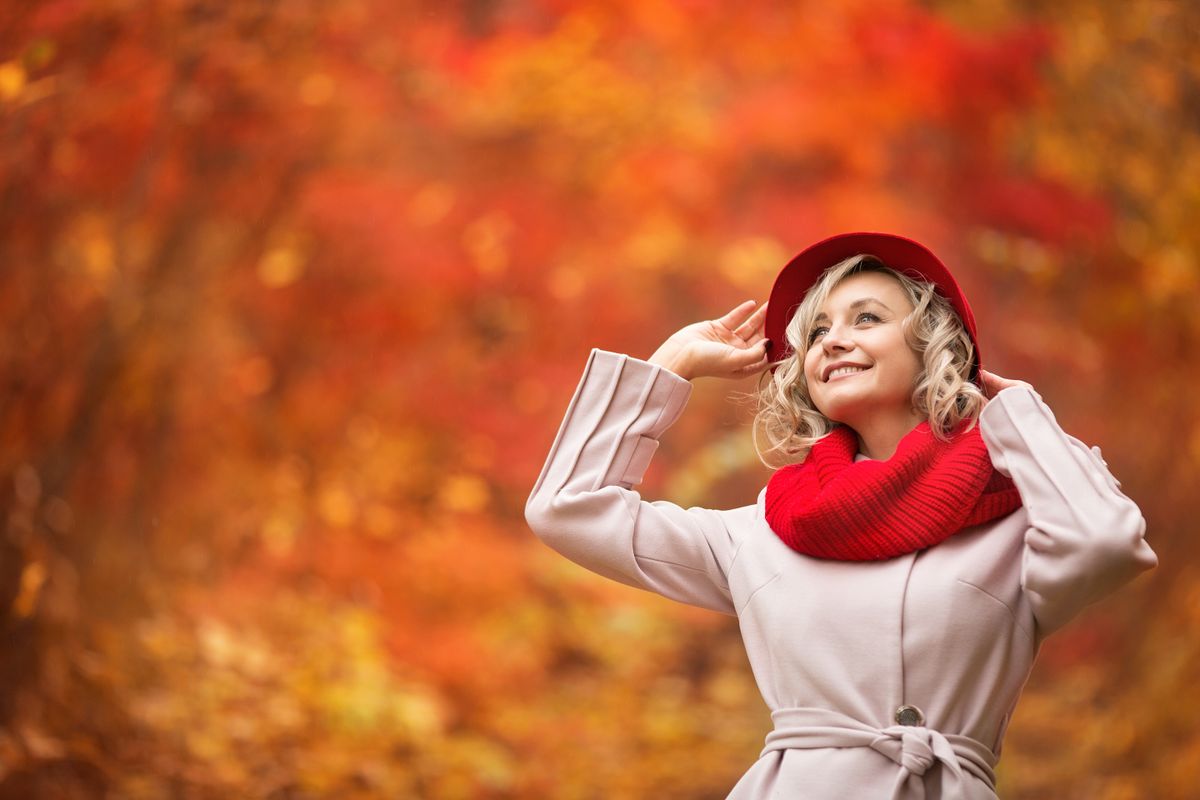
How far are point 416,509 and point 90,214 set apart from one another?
1.51 metres

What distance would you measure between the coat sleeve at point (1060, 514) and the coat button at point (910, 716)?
169mm

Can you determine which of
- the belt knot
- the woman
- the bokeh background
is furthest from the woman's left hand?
the bokeh background

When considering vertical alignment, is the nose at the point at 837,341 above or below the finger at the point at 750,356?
above

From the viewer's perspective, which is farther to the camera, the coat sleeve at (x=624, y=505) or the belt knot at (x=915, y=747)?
the coat sleeve at (x=624, y=505)

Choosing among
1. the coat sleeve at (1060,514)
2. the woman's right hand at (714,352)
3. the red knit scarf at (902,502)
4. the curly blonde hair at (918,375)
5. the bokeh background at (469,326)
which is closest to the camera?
the coat sleeve at (1060,514)

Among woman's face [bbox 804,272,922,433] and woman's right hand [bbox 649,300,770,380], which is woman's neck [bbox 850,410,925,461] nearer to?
woman's face [bbox 804,272,922,433]

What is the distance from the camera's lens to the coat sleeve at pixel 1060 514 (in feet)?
4.24

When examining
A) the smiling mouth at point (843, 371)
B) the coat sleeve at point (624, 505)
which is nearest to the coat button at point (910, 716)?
the coat sleeve at point (624, 505)

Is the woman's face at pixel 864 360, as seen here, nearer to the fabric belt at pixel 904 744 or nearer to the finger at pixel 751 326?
the finger at pixel 751 326

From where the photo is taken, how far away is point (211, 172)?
465cm

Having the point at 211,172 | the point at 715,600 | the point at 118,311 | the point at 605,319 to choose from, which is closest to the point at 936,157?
the point at 605,319

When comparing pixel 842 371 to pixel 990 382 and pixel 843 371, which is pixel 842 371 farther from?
pixel 990 382

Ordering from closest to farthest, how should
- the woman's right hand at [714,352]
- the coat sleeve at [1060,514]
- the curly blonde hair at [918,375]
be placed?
the coat sleeve at [1060,514] → the curly blonde hair at [918,375] → the woman's right hand at [714,352]

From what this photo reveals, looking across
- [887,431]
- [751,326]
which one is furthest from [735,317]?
[887,431]
